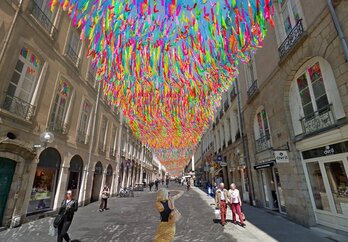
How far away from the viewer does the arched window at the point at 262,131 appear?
10984 millimetres

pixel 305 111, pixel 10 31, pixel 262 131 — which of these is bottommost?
pixel 305 111

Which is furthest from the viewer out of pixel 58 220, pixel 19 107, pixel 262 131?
pixel 262 131

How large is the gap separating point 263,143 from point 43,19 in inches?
566

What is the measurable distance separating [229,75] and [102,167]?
14.4 metres

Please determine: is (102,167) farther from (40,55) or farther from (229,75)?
(229,75)

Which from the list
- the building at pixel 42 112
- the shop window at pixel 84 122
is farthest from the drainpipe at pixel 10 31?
the shop window at pixel 84 122

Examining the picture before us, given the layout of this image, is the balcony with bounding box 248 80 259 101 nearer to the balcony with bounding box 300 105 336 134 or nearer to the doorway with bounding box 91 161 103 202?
the balcony with bounding box 300 105 336 134

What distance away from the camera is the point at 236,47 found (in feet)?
41.1

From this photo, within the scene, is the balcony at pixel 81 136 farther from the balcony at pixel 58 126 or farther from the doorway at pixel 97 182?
the doorway at pixel 97 182

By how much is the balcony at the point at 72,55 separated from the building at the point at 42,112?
6cm

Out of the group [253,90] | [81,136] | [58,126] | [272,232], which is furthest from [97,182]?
[253,90]

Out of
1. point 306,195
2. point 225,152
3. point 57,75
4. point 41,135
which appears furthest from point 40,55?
point 225,152

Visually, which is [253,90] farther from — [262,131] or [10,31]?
[10,31]

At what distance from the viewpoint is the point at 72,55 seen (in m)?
12.2
